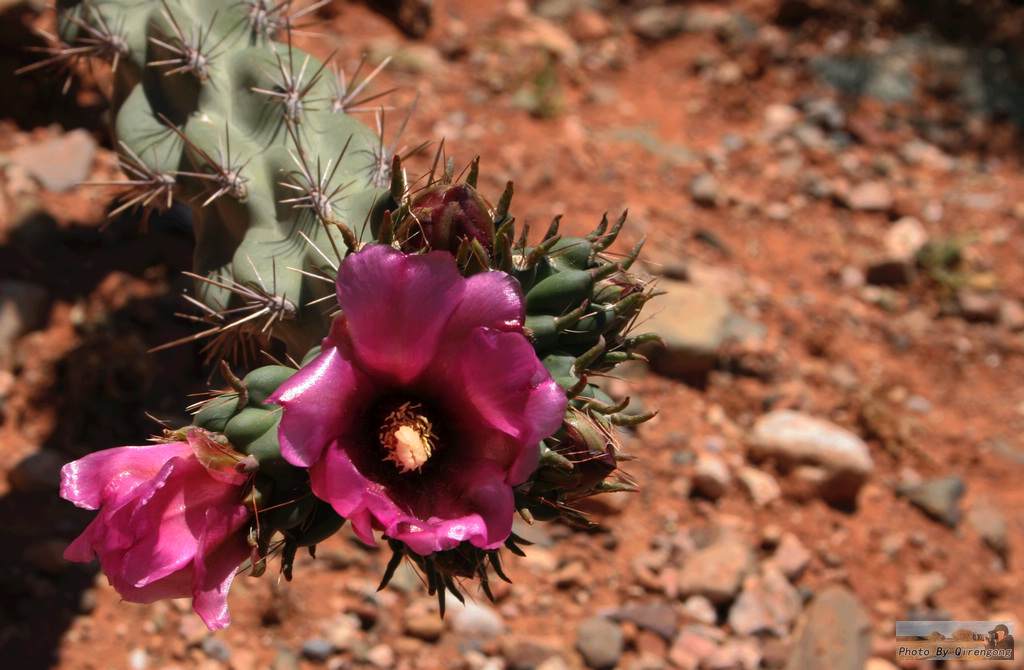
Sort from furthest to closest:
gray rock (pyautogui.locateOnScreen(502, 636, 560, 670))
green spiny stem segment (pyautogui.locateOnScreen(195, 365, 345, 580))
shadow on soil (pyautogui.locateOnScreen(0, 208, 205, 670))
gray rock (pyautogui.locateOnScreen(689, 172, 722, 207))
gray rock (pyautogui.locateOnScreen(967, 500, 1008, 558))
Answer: gray rock (pyautogui.locateOnScreen(689, 172, 722, 207))
gray rock (pyautogui.locateOnScreen(967, 500, 1008, 558))
gray rock (pyautogui.locateOnScreen(502, 636, 560, 670))
shadow on soil (pyautogui.locateOnScreen(0, 208, 205, 670))
green spiny stem segment (pyautogui.locateOnScreen(195, 365, 345, 580))

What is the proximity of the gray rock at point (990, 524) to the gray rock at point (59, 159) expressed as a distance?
12.7 feet

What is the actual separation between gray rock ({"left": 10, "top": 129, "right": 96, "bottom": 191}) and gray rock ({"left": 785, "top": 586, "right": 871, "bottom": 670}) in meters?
3.24

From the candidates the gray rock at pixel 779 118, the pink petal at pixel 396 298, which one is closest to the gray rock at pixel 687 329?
the gray rock at pixel 779 118

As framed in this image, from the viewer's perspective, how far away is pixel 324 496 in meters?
1.07

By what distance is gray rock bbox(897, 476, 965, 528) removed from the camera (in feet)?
10.7

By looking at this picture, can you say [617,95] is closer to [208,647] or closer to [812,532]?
[812,532]

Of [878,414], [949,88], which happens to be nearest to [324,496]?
[878,414]

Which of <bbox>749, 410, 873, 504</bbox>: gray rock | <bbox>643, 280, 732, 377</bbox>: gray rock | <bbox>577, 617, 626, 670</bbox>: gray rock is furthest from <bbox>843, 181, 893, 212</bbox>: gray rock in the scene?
<bbox>577, 617, 626, 670</bbox>: gray rock

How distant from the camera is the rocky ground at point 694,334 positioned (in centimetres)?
A: 252

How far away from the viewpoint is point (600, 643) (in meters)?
2.54

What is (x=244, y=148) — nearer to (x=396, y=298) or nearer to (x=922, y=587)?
(x=396, y=298)

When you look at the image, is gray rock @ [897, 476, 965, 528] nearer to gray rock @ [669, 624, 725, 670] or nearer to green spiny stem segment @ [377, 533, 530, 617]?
gray rock @ [669, 624, 725, 670]

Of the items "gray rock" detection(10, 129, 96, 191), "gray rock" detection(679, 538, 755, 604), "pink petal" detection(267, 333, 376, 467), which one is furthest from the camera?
"gray rock" detection(10, 129, 96, 191)

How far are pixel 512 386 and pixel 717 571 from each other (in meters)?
2.00
